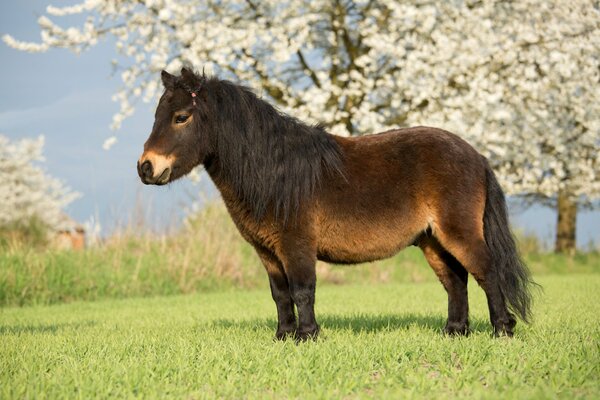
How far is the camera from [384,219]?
5945 millimetres

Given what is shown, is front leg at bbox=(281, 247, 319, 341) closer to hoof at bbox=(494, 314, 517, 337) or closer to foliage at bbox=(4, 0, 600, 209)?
hoof at bbox=(494, 314, 517, 337)

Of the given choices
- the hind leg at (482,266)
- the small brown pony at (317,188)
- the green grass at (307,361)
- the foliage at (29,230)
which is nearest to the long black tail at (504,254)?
the small brown pony at (317,188)

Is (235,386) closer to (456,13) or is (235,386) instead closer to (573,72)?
(456,13)

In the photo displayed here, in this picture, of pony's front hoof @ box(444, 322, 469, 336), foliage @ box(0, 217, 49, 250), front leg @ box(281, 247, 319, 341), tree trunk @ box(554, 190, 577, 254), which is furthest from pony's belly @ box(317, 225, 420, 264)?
tree trunk @ box(554, 190, 577, 254)

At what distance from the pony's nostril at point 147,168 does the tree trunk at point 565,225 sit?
20.8 metres

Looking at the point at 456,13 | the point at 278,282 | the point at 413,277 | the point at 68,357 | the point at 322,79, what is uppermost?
the point at 456,13

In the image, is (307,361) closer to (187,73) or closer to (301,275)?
(301,275)

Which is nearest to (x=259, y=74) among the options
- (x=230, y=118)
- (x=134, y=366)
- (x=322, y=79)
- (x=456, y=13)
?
(x=322, y=79)

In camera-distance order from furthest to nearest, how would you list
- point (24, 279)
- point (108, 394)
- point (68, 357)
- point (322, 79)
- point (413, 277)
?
1. point (413, 277)
2. point (322, 79)
3. point (24, 279)
4. point (68, 357)
5. point (108, 394)

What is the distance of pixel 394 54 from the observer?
16094 millimetres

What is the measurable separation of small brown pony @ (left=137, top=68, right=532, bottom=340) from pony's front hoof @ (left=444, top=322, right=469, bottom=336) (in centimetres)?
2

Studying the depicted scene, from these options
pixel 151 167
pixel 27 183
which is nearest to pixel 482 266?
pixel 151 167

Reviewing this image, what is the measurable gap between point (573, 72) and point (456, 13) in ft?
12.6

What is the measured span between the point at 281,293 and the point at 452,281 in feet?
5.51
